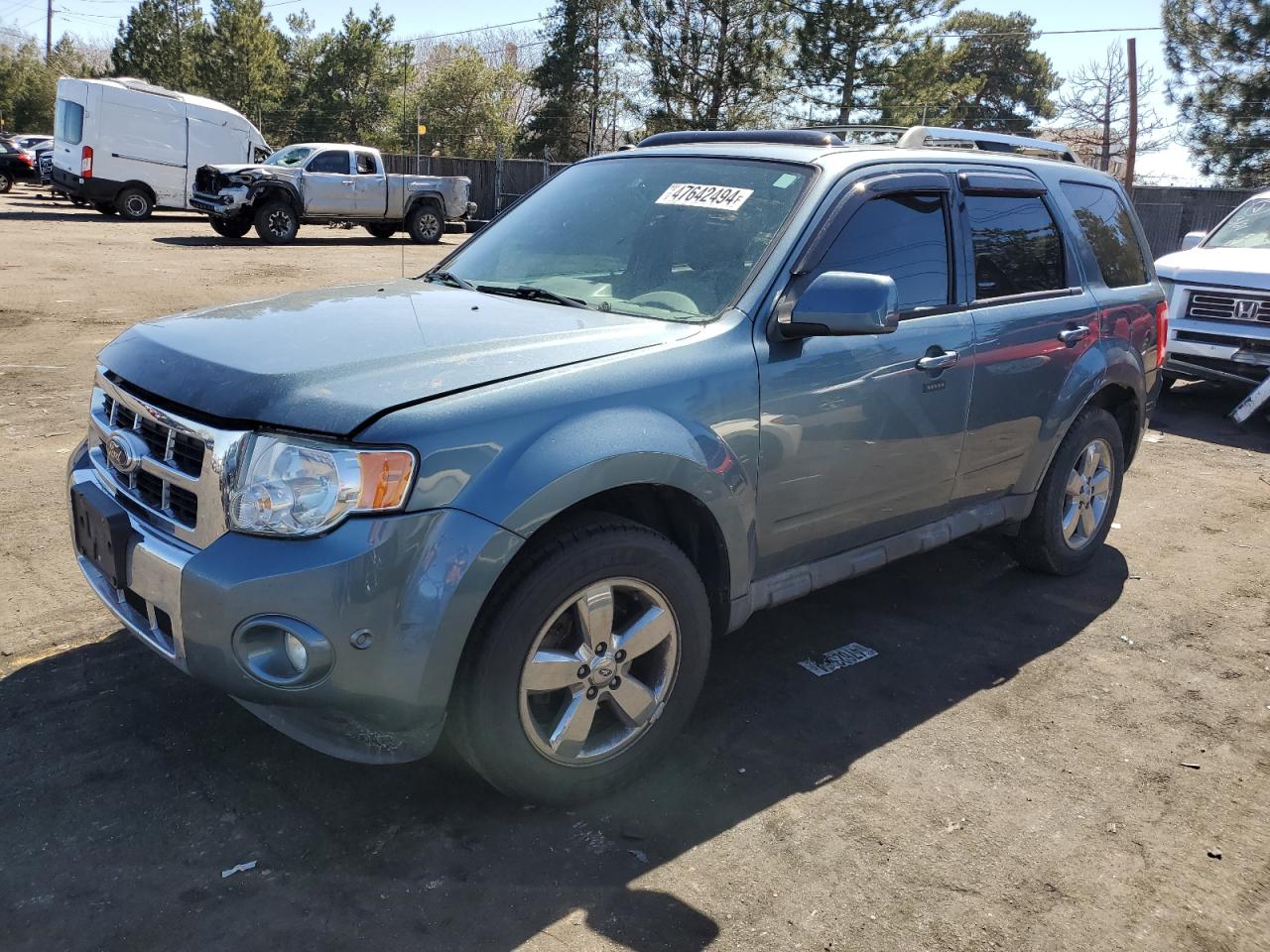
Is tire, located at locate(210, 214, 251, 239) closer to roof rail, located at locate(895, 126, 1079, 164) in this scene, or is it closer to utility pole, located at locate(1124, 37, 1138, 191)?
roof rail, located at locate(895, 126, 1079, 164)

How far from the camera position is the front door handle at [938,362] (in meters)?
3.85

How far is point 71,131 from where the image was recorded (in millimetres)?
22859

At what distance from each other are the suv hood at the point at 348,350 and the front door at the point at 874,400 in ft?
1.53

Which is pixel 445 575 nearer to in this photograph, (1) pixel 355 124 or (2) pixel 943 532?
(2) pixel 943 532

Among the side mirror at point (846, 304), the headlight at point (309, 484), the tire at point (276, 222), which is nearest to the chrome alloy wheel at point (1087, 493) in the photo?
the side mirror at point (846, 304)

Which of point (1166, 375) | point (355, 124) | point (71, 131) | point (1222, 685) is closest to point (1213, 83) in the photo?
point (1166, 375)

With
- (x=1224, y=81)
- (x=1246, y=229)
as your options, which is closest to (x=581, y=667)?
(x=1246, y=229)

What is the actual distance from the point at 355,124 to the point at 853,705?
56.8 meters

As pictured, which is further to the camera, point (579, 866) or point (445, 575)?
point (579, 866)

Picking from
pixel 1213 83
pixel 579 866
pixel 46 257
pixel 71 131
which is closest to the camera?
pixel 579 866

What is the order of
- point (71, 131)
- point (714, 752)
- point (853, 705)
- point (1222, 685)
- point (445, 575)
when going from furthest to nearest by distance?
1. point (71, 131)
2. point (1222, 685)
3. point (853, 705)
4. point (714, 752)
5. point (445, 575)

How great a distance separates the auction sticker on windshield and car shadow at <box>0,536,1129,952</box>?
172 cm

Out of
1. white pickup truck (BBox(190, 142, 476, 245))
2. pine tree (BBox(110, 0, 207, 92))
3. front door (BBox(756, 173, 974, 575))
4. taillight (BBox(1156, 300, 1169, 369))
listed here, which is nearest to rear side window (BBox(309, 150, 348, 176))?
white pickup truck (BBox(190, 142, 476, 245))

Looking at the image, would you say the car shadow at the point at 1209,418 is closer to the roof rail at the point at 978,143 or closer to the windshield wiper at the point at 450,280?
the roof rail at the point at 978,143
